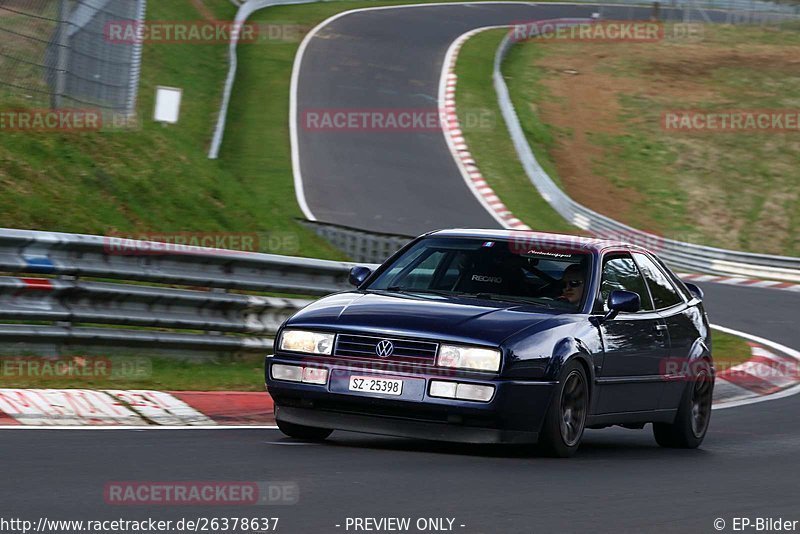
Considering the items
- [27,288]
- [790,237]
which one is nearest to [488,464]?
[27,288]

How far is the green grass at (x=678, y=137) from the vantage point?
108ft

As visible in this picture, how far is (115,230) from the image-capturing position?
14086 mm

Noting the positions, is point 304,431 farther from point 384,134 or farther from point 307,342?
point 384,134

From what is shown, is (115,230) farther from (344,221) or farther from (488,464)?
(344,221)

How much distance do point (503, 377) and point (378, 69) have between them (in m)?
33.8

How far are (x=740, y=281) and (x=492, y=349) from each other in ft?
65.9

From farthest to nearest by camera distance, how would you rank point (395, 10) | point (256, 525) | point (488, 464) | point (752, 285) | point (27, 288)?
point (395, 10), point (752, 285), point (27, 288), point (488, 464), point (256, 525)

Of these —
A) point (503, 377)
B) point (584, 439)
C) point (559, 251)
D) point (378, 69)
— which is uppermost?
point (378, 69)

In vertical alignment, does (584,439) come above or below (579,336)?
below

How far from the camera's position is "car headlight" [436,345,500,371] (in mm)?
8266

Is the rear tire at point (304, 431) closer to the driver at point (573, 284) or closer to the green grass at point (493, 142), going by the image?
the driver at point (573, 284)

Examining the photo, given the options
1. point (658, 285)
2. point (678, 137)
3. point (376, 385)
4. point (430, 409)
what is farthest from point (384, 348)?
point (678, 137)

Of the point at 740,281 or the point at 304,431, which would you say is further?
the point at 740,281

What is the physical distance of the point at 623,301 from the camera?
30.3ft
